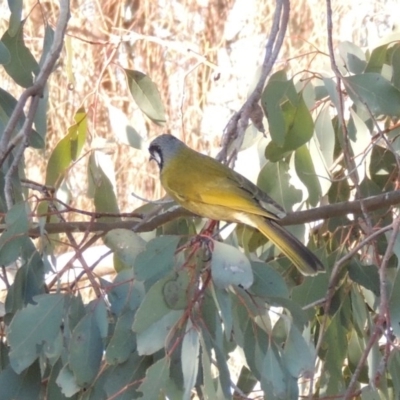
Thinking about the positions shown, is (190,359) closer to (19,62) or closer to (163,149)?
(19,62)

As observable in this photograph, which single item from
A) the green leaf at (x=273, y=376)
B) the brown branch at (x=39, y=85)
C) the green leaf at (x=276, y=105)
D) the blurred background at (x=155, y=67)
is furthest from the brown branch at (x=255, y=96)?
the blurred background at (x=155, y=67)

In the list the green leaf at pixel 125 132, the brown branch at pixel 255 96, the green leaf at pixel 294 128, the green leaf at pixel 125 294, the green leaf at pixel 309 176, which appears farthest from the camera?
the green leaf at pixel 125 132

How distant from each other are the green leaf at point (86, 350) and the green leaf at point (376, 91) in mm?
788

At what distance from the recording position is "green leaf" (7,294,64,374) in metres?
1.43

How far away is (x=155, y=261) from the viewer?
1.35 meters

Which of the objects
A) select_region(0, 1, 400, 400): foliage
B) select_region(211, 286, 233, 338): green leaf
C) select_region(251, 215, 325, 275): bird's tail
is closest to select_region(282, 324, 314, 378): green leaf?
select_region(0, 1, 400, 400): foliage

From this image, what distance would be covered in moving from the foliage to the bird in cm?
5

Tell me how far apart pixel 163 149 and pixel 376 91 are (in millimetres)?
739

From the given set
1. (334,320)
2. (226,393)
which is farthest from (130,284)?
(334,320)

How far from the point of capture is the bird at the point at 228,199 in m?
1.75

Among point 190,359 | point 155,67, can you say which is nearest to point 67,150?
point 190,359

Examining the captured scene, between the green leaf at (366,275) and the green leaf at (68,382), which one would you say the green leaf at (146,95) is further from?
the green leaf at (68,382)

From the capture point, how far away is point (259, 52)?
363 cm

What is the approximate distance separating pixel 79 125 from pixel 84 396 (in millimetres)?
866
